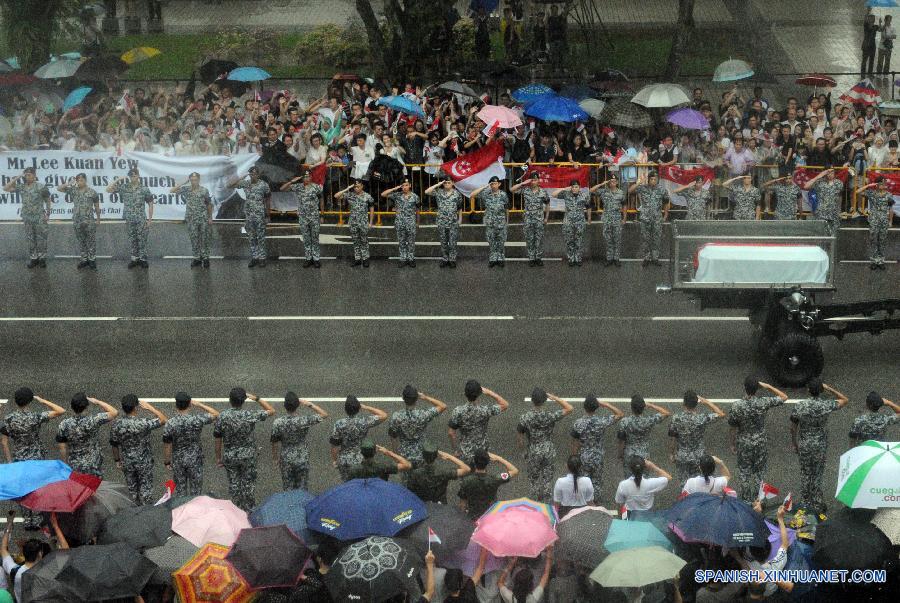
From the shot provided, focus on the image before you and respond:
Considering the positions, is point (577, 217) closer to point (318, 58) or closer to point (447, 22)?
point (447, 22)

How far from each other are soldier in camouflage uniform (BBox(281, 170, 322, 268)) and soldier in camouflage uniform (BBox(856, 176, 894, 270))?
9171 millimetres

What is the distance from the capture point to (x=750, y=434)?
12.9 metres

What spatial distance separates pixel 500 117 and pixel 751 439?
39.9 feet

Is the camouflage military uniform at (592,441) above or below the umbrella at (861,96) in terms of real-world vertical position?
below

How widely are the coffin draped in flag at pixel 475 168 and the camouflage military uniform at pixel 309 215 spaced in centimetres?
246

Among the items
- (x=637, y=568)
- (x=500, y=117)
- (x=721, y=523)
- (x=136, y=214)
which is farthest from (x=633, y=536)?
(x=500, y=117)

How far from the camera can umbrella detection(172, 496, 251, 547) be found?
9.85 metres

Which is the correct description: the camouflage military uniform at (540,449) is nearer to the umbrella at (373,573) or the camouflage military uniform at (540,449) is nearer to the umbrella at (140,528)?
the umbrella at (373,573)

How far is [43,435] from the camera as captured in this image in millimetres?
14852

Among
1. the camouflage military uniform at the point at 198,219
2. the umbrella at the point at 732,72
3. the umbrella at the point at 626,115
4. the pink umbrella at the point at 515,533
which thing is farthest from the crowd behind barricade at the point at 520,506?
the umbrella at the point at 732,72

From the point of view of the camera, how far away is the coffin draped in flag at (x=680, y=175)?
74.2ft

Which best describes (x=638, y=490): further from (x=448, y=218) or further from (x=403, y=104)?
(x=403, y=104)

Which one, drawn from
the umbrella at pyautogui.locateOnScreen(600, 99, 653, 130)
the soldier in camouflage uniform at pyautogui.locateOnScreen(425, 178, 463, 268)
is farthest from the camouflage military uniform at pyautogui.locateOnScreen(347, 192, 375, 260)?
the umbrella at pyautogui.locateOnScreen(600, 99, 653, 130)

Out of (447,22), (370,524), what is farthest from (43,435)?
(447,22)
